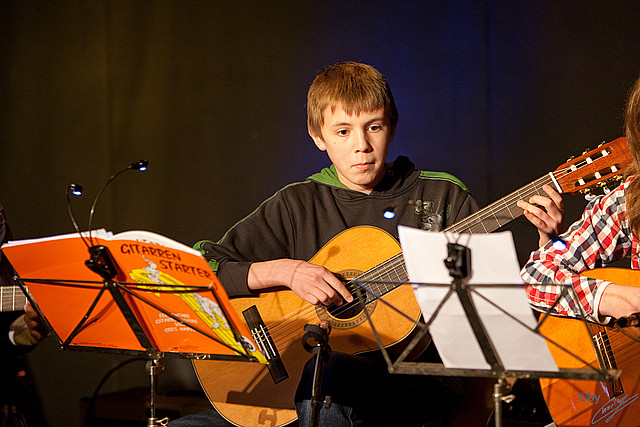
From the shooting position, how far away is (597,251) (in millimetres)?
1986

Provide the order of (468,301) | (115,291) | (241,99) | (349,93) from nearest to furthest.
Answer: (468,301)
(115,291)
(349,93)
(241,99)

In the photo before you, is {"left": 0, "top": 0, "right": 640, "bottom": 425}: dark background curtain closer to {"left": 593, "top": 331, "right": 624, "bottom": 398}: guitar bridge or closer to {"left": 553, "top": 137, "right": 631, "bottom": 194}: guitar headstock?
{"left": 553, "top": 137, "right": 631, "bottom": 194}: guitar headstock

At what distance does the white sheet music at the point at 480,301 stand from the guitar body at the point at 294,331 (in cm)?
78

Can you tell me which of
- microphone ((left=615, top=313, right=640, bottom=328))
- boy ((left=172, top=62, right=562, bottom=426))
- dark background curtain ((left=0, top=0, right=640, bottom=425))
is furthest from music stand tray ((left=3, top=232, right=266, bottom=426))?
dark background curtain ((left=0, top=0, right=640, bottom=425))

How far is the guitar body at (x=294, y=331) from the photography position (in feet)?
7.02

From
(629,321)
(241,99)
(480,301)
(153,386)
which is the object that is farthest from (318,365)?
(241,99)

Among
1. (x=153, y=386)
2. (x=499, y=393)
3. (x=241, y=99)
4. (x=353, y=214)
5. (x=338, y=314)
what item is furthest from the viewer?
(x=241, y=99)

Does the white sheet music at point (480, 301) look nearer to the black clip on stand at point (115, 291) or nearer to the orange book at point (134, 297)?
the orange book at point (134, 297)

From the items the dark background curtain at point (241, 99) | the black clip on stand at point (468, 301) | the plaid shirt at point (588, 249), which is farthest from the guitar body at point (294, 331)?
the dark background curtain at point (241, 99)

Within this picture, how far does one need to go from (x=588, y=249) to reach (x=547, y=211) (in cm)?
17

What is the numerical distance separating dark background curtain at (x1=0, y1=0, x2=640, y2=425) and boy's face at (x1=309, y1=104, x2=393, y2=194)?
83 centimetres

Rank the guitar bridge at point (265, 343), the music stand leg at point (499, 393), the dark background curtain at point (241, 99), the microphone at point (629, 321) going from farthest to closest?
the dark background curtain at point (241, 99)
the guitar bridge at point (265, 343)
the microphone at point (629, 321)
the music stand leg at point (499, 393)

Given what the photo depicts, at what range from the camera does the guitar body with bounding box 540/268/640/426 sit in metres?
1.82

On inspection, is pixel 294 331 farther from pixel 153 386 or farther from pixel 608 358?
pixel 608 358
